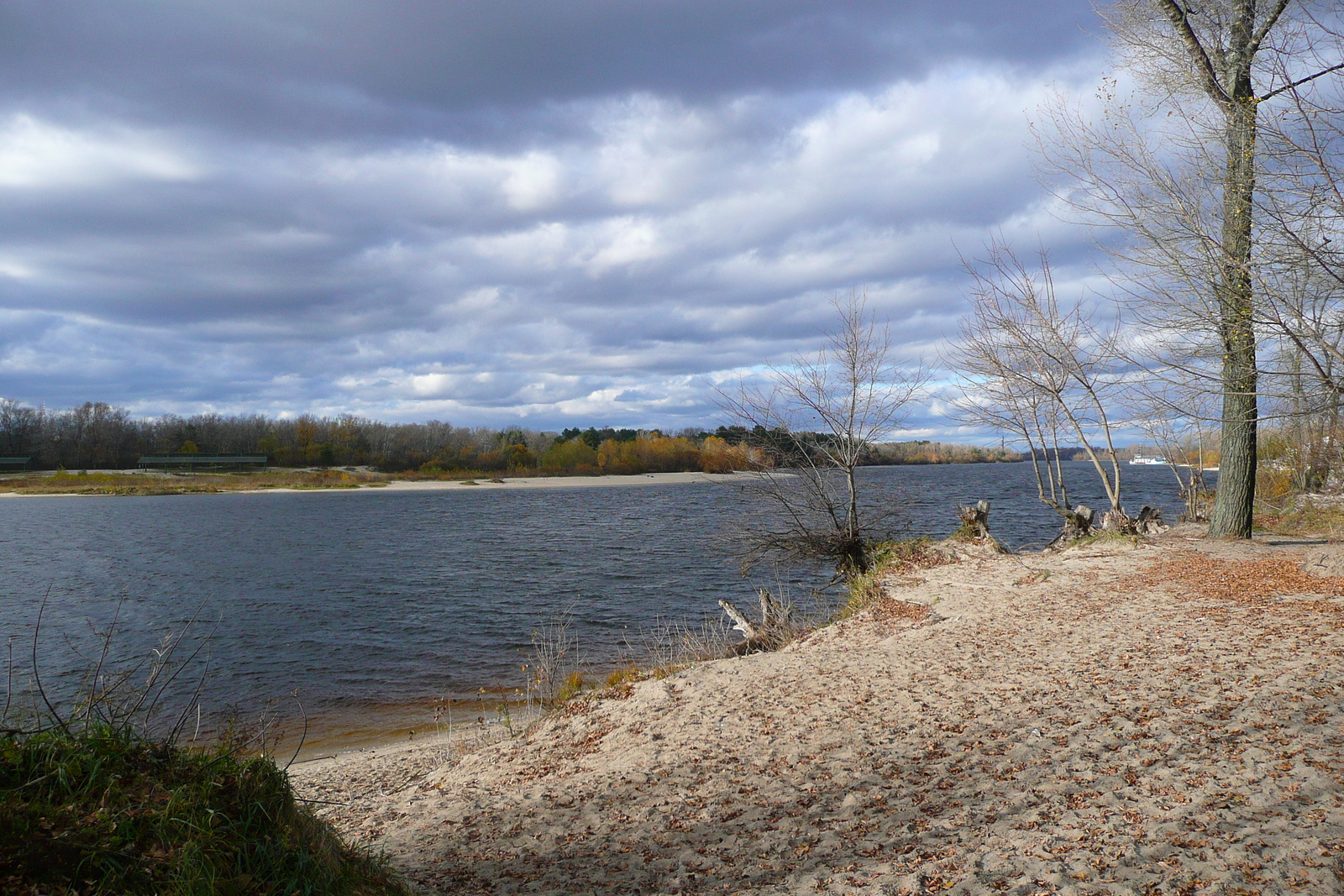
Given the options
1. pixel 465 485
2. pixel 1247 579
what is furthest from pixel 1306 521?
pixel 465 485

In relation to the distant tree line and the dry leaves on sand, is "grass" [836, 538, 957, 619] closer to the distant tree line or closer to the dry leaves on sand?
the dry leaves on sand

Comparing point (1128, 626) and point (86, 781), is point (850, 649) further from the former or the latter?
point (86, 781)

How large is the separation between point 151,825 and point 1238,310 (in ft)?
39.6

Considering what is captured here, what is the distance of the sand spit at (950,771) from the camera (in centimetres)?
405

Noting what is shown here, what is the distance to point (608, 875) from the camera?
480 cm

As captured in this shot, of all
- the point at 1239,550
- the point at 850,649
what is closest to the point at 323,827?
the point at 850,649

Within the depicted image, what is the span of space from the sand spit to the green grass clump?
1392mm

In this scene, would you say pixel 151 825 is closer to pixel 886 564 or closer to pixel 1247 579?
pixel 1247 579

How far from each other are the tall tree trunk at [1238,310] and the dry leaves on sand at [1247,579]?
2.02 metres

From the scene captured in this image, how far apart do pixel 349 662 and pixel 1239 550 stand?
56.0ft

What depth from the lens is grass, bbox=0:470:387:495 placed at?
3543 inches

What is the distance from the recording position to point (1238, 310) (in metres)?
9.38

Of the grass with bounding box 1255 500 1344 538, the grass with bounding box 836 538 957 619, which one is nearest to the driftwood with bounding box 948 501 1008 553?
the grass with bounding box 836 538 957 619

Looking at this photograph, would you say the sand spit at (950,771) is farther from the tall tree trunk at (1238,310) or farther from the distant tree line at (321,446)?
the distant tree line at (321,446)
